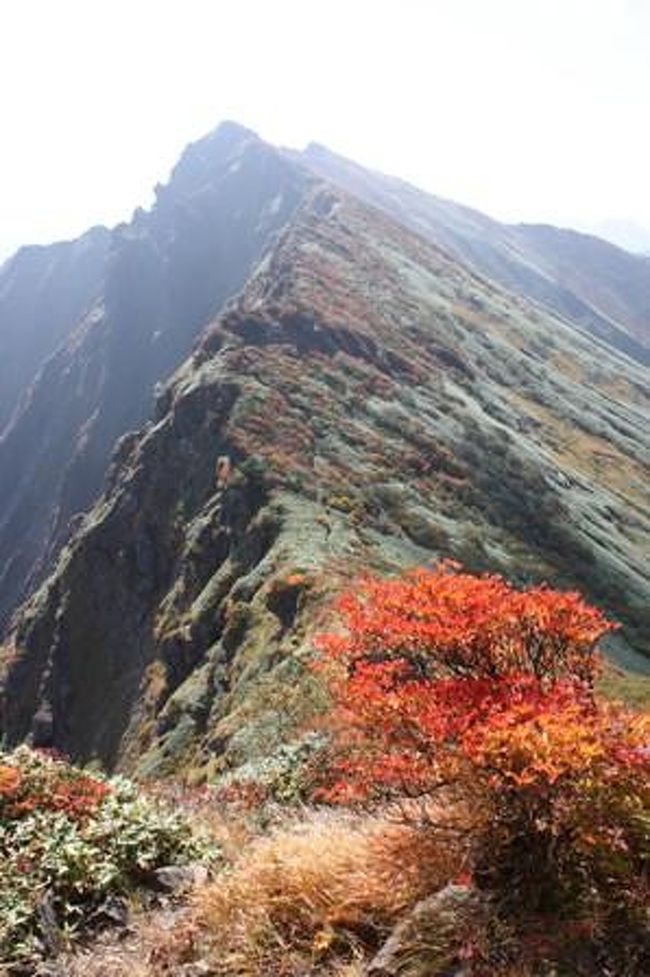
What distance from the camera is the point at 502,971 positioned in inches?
313

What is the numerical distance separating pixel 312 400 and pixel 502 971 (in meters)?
52.7

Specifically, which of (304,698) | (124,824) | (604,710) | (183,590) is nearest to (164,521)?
(183,590)

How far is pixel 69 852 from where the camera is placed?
11.9 metres

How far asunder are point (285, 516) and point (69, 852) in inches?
1262

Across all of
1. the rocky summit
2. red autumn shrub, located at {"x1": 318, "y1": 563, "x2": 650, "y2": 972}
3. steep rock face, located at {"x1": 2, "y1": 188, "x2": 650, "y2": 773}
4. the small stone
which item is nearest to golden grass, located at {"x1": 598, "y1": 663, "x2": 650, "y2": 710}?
the rocky summit

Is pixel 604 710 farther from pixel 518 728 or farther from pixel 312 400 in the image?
pixel 312 400

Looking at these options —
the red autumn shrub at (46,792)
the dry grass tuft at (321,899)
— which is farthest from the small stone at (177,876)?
the red autumn shrub at (46,792)

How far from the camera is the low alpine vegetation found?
10742mm

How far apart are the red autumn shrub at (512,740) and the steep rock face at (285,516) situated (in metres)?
16.2

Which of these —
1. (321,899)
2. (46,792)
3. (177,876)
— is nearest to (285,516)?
(46,792)

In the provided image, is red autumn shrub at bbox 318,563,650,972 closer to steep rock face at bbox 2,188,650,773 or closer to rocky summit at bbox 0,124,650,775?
rocky summit at bbox 0,124,650,775

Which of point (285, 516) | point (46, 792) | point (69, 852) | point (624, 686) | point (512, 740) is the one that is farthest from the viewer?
point (285, 516)

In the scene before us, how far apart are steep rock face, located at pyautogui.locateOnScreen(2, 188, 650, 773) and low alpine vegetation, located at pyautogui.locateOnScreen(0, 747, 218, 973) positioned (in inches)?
497

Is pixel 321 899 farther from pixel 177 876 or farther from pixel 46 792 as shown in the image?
pixel 46 792
